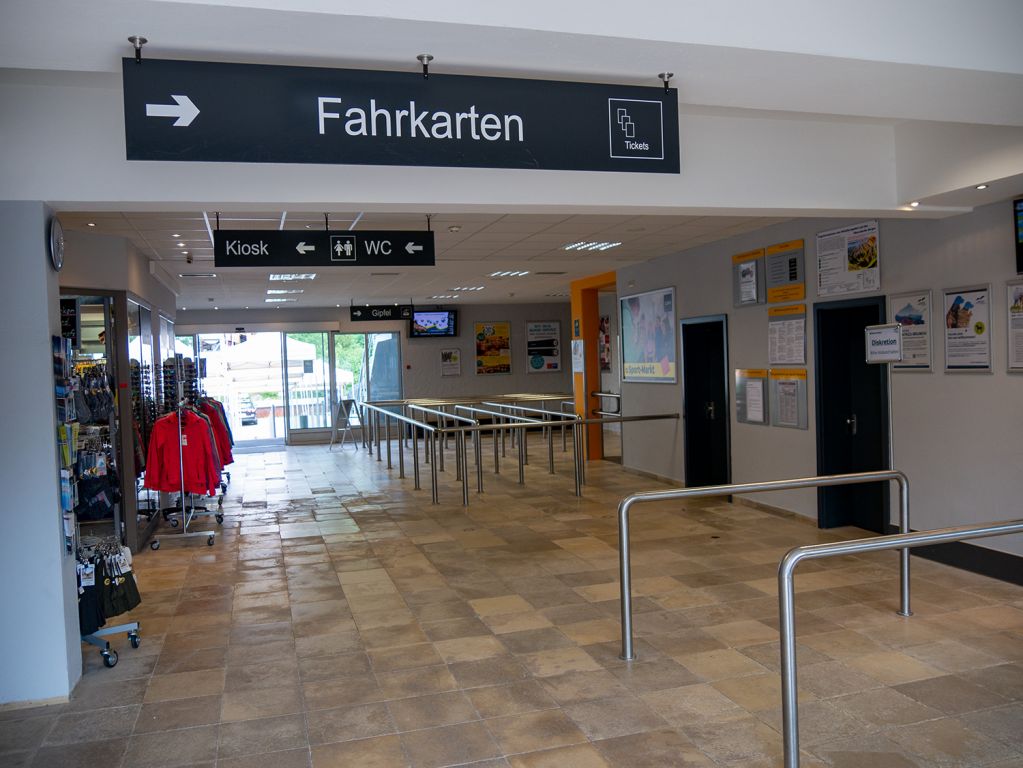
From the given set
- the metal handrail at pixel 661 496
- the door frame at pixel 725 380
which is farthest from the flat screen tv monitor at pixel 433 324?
the metal handrail at pixel 661 496

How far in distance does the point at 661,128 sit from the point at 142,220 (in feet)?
13.9

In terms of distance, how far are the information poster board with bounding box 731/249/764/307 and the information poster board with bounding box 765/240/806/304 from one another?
12 cm

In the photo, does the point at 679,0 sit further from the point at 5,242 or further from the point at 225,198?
the point at 5,242

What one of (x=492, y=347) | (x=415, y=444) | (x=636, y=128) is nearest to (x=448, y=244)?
(x=415, y=444)

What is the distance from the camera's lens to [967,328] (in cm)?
537

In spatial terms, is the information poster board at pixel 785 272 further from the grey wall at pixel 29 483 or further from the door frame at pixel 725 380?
the grey wall at pixel 29 483

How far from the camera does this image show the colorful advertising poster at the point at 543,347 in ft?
56.4

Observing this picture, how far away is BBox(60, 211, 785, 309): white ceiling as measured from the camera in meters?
6.42

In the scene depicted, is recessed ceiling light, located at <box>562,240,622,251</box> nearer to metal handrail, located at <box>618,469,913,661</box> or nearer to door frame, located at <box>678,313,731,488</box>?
door frame, located at <box>678,313,731,488</box>

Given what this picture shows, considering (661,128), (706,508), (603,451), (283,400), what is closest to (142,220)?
(661,128)

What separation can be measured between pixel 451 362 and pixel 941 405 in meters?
11.9

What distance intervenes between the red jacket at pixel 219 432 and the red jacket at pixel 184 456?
3.96ft

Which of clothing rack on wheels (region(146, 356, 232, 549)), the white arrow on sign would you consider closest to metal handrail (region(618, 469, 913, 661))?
the white arrow on sign

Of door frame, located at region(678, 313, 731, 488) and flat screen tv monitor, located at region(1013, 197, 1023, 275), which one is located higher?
flat screen tv monitor, located at region(1013, 197, 1023, 275)
